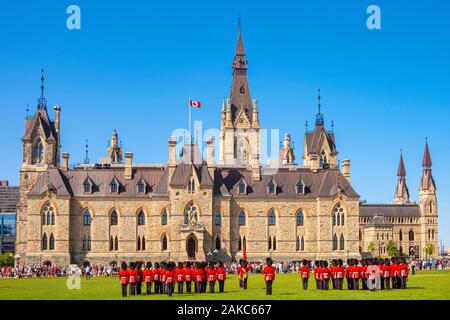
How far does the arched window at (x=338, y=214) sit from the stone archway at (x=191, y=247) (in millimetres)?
15411

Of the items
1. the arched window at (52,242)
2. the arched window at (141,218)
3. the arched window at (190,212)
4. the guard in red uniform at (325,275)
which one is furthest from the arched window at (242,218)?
the guard in red uniform at (325,275)

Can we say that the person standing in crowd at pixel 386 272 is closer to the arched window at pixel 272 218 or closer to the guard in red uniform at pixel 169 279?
the guard in red uniform at pixel 169 279

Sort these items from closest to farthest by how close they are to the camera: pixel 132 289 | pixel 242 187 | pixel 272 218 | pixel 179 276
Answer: pixel 132 289 < pixel 179 276 < pixel 272 218 < pixel 242 187

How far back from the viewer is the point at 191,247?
88688mm

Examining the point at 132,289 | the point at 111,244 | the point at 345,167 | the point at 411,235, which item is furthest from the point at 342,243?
the point at 411,235

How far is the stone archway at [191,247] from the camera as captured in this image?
87875 millimetres

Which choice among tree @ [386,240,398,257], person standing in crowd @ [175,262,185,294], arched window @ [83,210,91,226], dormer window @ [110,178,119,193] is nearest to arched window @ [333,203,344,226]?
dormer window @ [110,178,119,193]

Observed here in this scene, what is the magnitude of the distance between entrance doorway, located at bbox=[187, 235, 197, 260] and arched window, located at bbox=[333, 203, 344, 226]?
50.7 feet

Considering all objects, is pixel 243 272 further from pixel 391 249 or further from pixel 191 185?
pixel 391 249

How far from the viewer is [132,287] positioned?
41.5m

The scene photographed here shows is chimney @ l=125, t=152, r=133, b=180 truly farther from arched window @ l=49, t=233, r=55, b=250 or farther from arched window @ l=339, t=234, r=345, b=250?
arched window @ l=339, t=234, r=345, b=250

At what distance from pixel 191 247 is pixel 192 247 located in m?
0.12

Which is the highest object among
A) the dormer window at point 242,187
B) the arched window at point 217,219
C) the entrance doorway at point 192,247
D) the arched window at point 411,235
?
the dormer window at point 242,187
